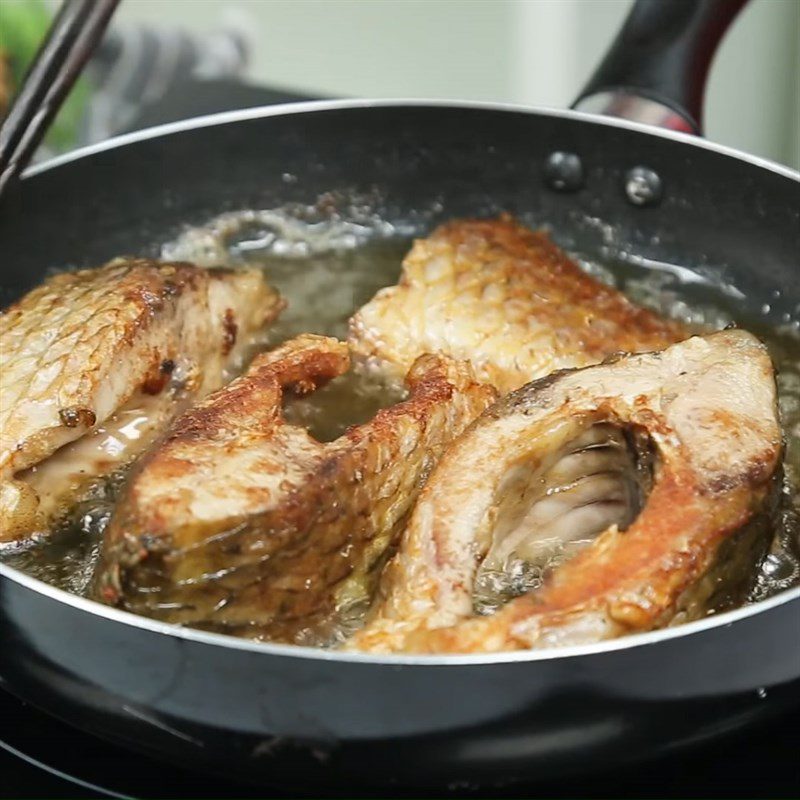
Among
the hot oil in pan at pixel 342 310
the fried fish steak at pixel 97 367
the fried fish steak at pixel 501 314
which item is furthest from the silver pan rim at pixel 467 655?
the fried fish steak at pixel 501 314

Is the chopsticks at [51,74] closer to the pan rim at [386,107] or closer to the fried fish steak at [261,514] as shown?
the pan rim at [386,107]

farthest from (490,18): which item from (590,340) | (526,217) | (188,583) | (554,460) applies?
(188,583)

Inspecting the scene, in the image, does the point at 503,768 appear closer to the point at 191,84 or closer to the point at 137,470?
the point at 137,470

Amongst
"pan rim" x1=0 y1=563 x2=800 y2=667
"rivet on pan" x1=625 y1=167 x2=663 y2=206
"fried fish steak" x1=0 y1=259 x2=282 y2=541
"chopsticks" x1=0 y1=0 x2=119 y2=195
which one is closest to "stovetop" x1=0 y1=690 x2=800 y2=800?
"pan rim" x1=0 y1=563 x2=800 y2=667

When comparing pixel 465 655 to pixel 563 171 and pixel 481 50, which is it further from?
pixel 481 50

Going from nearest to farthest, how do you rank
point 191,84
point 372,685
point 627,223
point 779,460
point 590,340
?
point 372,685, point 779,460, point 590,340, point 627,223, point 191,84

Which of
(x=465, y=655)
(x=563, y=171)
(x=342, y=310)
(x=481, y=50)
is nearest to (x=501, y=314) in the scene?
(x=342, y=310)
